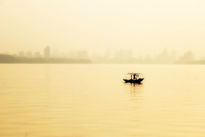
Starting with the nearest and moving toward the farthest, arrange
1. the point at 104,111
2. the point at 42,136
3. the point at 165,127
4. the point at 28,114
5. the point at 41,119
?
the point at 42,136
the point at 165,127
the point at 41,119
the point at 28,114
the point at 104,111

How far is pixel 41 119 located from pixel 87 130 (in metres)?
7.41

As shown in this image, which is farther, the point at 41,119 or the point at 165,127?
the point at 41,119

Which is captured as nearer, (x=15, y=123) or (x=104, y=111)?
(x=15, y=123)

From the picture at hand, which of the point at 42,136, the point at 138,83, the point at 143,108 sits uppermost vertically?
the point at 138,83

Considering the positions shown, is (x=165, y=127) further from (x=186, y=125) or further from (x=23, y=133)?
(x=23, y=133)

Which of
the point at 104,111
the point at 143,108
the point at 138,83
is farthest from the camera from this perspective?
the point at 138,83

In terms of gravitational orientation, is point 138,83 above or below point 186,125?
above

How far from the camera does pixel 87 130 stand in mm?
31531

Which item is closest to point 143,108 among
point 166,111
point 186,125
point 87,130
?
point 166,111

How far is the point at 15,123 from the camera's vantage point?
34.6 meters

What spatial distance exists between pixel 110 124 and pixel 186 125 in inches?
275

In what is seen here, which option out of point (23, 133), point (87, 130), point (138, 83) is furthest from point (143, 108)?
point (138, 83)

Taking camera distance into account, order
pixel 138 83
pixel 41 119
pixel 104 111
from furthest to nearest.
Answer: pixel 138 83, pixel 104 111, pixel 41 119

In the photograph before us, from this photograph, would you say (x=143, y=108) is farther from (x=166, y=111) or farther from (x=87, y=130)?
(x=87, y=130)
